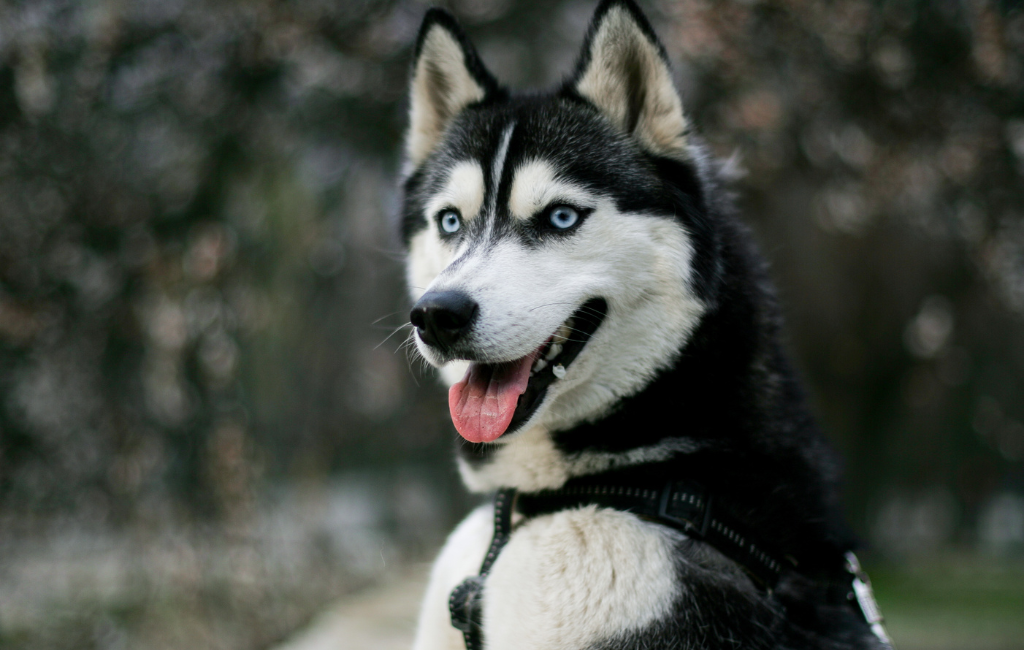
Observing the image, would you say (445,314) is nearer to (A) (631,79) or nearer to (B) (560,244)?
(B) (560,244)

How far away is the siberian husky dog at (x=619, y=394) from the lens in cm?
183

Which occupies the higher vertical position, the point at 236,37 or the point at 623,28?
the point at 236,37

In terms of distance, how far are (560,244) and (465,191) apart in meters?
0.37

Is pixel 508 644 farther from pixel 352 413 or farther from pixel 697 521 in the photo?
pixel 352 413

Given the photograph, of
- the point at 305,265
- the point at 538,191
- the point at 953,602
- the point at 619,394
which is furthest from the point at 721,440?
the point at 953,602

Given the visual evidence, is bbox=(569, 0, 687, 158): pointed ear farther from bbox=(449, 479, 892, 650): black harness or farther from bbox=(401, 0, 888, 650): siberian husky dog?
bbox=(449, 479, 892, 650): black harness

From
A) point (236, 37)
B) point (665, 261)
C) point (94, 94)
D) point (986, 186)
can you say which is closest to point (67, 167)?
point (94, 94)

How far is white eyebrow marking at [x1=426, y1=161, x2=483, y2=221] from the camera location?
7.48 ft

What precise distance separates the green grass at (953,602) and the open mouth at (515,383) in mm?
4711

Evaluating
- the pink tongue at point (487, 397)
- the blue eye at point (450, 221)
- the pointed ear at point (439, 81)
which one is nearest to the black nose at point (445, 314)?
the pink tongue at point (487, 397)

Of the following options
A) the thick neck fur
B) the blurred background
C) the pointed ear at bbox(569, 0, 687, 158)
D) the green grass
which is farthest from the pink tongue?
the green grass

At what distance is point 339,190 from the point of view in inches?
245

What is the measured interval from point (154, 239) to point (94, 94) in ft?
2.99

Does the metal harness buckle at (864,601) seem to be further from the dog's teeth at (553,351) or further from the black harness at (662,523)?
the dog's teeth at (553,351)
